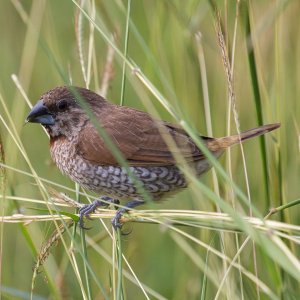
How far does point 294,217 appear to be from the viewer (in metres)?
3.43

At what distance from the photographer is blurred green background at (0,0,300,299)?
10.3 feet

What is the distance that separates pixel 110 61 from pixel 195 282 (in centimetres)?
112

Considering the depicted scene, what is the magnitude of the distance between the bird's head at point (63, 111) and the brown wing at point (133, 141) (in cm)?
6

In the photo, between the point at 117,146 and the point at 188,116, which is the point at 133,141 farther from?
the point at 188,116

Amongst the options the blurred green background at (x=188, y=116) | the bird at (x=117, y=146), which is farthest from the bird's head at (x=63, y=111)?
the blurred green background at (x=188, y=116)

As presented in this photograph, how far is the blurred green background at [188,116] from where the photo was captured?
312 centimetres

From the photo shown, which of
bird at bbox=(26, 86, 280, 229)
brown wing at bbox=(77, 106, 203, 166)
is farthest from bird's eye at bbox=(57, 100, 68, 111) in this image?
brown wing at bbox=(77, 106, 203, 166)

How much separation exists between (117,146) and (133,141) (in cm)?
9

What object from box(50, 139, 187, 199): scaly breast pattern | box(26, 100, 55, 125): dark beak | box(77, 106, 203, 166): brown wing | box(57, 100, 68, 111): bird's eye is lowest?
box(50, 139, 187, 199): scaly breast pattern

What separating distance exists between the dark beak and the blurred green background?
0.15 meters

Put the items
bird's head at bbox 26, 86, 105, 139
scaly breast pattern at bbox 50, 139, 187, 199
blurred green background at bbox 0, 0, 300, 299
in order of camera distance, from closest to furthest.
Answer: blurred green background at bbox 0, 0, 300, 299
scaly breast pattern at bbox 50, 139, 187, 199
bird's head at bbox 26, 86, 105, 139

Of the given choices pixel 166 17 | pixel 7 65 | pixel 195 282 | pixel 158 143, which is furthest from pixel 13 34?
pixel 195 282

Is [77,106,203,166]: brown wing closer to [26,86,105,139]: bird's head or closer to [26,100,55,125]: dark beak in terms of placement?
[26,86,105,139]: bird's head

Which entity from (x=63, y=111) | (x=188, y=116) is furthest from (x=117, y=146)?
(x=188, y=116)
